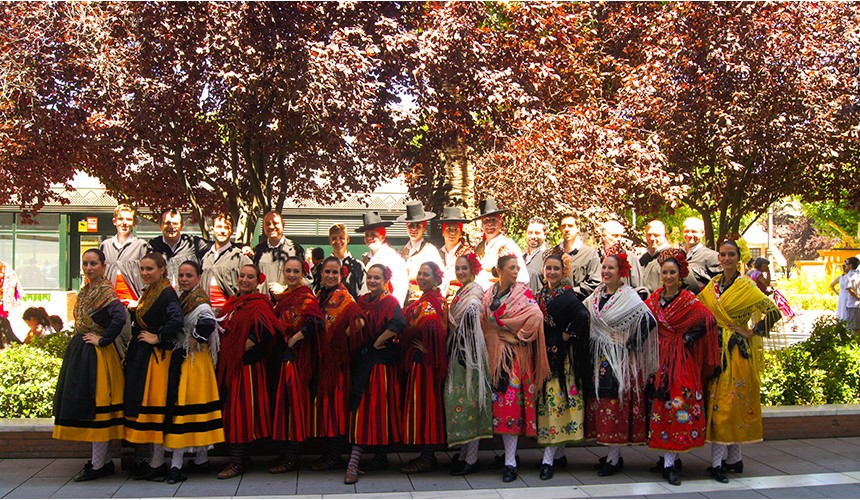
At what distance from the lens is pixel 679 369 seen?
19.9 feet

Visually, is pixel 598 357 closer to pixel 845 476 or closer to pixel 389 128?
pixel 845 476

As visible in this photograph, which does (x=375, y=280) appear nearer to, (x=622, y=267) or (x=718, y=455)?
(x=622, y=267)

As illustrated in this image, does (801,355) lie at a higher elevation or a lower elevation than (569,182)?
lower

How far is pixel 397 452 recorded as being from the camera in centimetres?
699

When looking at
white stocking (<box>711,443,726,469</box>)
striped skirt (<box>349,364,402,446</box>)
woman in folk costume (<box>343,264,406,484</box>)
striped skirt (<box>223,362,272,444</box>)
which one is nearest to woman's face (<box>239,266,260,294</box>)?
striped skirt (<box>223,362,272,444</box>)

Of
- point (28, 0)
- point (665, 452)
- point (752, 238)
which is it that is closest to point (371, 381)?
point (665, 452)

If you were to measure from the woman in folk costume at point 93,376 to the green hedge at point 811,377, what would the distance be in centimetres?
598

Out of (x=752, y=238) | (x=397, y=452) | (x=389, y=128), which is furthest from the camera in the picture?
(x=752, y=238)

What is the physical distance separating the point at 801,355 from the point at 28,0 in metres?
8.65

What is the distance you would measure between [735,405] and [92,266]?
5.04 metres

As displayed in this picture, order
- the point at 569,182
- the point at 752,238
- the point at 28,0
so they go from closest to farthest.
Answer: the point at 28,0 → the point at 569,182 → the point at 752,238

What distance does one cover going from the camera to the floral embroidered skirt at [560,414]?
6137 millimetres

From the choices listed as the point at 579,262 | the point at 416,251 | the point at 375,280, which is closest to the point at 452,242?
the point at 416,251

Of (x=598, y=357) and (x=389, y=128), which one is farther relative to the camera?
(x=389, y=128)
